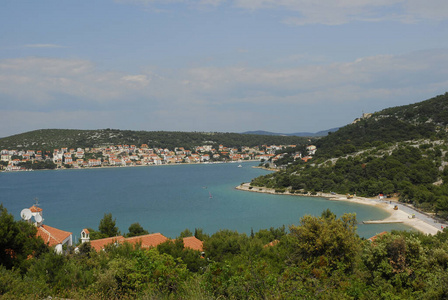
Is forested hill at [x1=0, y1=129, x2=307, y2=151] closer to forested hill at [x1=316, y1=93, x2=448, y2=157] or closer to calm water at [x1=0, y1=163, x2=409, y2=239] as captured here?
calm water at [x1=0, y1=163, x2=409, y2=239]

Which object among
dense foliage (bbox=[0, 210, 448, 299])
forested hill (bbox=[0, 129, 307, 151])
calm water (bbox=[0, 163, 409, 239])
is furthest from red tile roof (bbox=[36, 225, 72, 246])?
forested hill (bbox=[0, 129, 307, 151])

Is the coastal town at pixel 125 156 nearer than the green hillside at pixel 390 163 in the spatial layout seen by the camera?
No

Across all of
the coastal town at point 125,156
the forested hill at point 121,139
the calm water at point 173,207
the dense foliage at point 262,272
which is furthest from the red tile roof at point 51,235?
the forested hill at point 121,139

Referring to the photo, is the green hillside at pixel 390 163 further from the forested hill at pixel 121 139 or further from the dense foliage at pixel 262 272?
the forested hill at pixel 121 139

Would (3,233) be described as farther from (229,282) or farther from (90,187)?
(90,187)

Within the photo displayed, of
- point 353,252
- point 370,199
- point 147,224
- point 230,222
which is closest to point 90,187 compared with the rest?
point 147,224

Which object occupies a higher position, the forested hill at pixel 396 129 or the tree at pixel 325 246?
the forested hill at pixel 396 129

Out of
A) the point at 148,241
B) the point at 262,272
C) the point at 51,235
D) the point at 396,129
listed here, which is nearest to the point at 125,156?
the point at 396,129

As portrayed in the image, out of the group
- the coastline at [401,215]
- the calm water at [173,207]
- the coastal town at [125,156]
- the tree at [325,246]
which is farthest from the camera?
the coastal town at [125,156]
